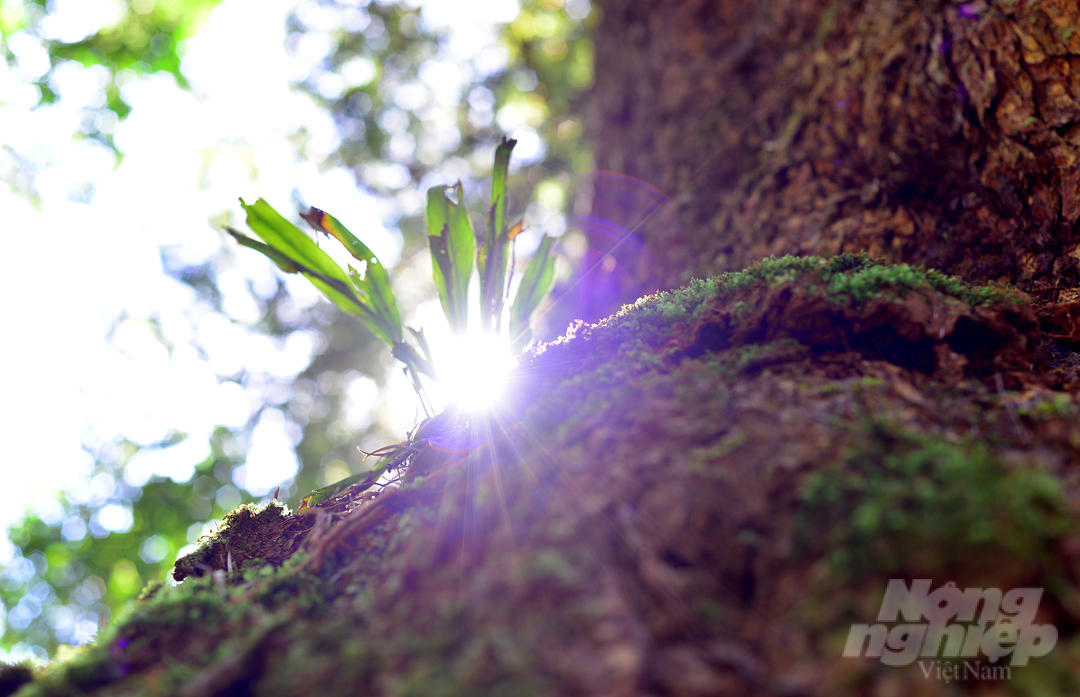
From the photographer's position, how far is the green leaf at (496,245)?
6.44ft

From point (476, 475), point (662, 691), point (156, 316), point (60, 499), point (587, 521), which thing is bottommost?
point (662, 691)

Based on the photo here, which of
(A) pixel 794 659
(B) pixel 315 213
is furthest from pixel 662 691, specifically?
(B) pixel 315 213

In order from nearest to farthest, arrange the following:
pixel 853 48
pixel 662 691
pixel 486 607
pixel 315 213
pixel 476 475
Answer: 1. pixel 662 691
2. pixel 486 607
3. pixel 476 475
4. pixel 315 213
5. pixel 853 48

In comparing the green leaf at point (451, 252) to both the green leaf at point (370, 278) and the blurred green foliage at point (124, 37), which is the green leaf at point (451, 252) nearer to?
the green leaf at point (370, 278)

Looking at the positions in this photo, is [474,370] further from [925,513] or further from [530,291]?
[925,513]

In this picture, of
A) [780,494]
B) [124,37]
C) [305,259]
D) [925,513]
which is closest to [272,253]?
[305,259]

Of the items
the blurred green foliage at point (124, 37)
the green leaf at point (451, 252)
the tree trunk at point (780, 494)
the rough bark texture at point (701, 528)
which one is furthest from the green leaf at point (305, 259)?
the blurred green foliage at point (124, 37)

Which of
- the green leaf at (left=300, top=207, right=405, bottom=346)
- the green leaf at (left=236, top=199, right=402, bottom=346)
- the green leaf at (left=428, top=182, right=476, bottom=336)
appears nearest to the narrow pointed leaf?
the green leaf at (left=236, top=199, right=402, bottom=346)

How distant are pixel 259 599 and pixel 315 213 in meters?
1.36

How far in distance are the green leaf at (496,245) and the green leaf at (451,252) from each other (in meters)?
0.07

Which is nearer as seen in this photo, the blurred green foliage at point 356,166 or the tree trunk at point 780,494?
the tree trunk at point 780,494

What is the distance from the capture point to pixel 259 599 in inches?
46.9

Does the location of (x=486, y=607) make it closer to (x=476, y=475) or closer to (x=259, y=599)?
(x=476, y=475)

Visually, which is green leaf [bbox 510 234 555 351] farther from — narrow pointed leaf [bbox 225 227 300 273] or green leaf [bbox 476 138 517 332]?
narrow pointed leaf [bbox 225 227 300 273]
